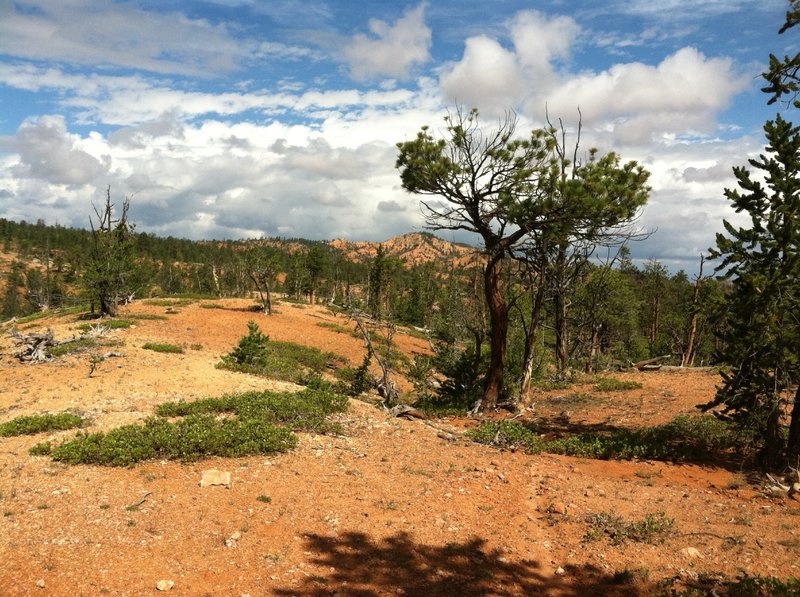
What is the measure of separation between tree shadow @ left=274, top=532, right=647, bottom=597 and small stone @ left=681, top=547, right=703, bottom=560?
1012 millimetres

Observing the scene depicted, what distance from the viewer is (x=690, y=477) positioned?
8.93 metres

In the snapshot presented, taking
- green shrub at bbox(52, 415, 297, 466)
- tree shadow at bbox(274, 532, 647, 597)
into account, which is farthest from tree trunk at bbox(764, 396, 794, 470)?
green shrub at bbox(52, 415, 297, 466)

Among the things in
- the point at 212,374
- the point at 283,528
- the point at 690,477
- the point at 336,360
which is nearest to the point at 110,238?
the point at 336,360

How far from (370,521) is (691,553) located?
13.4 feet

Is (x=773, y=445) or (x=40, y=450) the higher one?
(x=773, y=445)

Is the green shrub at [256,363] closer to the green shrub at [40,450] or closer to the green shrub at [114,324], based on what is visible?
the green shrub at [114,324]

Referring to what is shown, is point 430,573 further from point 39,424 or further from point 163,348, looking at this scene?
point 163,348

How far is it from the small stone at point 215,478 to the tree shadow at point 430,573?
2.04m

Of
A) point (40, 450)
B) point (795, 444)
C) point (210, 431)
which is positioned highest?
point (795, 444)

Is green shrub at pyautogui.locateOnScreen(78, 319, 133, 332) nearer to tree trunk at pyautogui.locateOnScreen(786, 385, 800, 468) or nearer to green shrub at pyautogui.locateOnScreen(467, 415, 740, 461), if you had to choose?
green shrub at pyautogui.locateOnScreen(467, 415, 740, 461)

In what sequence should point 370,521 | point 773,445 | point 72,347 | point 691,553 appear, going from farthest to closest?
point 72,347 < point 773,445 < point 370,521 < point 691,553

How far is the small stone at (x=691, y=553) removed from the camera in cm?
587

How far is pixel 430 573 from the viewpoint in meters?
5.66

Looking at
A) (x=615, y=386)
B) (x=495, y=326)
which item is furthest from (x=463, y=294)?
(x=495, y=326)
